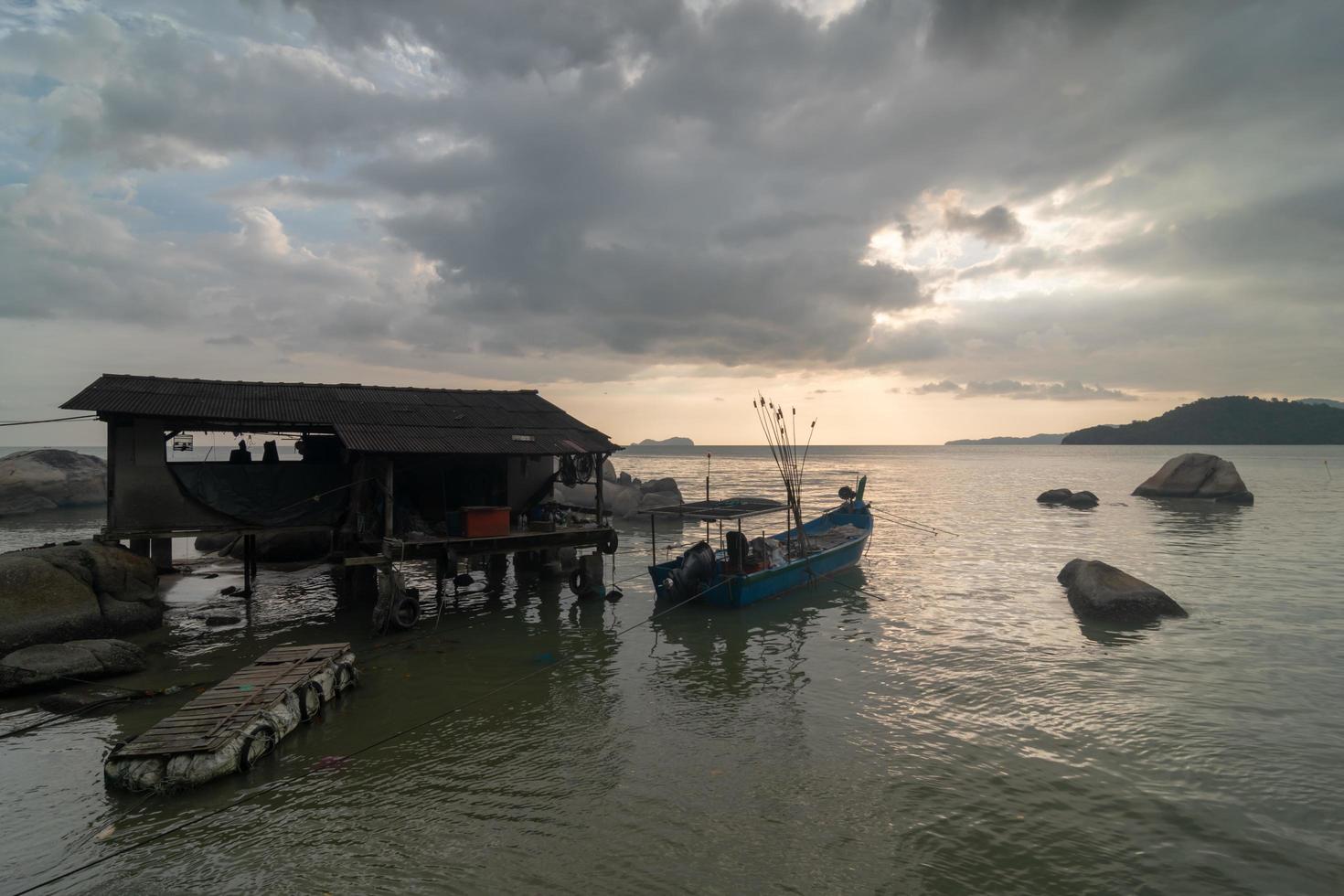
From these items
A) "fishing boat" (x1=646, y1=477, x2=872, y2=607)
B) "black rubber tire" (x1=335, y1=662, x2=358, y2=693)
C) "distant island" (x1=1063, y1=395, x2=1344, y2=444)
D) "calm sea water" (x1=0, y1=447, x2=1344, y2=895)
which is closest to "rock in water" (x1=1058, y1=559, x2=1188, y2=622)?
"calm sea water" (x1=0, y1=447, x2=1344, y2=895)

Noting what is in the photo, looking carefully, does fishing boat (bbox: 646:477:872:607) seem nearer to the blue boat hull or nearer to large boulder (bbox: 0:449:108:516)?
the blue boat hull

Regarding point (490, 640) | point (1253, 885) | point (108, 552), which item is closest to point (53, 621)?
point (108, 552)

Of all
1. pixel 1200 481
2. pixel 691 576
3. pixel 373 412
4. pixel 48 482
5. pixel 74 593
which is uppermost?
pixel 373 412

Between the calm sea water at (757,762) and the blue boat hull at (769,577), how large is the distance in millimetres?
756

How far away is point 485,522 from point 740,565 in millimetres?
7419

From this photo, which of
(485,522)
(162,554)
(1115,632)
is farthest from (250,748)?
(1115,632)

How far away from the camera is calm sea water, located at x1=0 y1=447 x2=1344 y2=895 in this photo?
24.4 feet

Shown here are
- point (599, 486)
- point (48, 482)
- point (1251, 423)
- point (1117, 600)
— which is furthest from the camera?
point (1251, 423)

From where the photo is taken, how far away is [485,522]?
61.5 ft

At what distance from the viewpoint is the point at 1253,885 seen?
23.5 ft

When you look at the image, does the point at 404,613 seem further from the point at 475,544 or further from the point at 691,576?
the point at 691,576

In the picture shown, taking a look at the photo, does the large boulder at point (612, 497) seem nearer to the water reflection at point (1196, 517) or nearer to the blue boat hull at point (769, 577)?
the blue boat hull at point (769, 577)

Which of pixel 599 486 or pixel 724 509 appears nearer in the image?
pixel 724 509

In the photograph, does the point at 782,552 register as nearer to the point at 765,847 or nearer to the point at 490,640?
the point at 490,640
